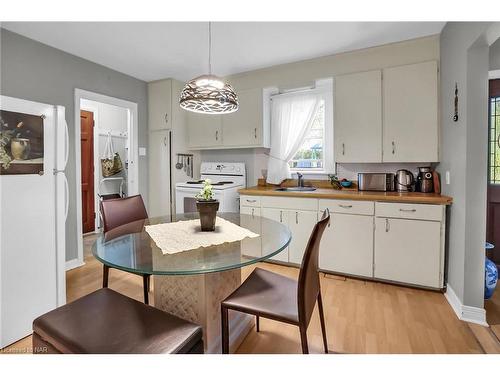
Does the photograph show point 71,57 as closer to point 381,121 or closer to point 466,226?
point 381,121

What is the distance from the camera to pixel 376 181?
2.73 metres

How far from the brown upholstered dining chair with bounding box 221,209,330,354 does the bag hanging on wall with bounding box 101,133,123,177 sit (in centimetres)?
374

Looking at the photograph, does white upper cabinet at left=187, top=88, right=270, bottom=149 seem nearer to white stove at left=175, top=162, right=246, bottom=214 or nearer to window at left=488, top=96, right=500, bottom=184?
white stove at left=175, top=162, right=246, bottom=214

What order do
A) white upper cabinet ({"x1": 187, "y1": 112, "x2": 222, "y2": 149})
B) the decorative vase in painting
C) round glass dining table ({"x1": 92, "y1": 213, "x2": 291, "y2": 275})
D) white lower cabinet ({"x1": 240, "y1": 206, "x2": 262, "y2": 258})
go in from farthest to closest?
1. white upper cabinet ({"x1": 187, "y1": 112, "x2": 222, "y2": 149})
2. the decorative vase in painting
3. white lower cabinet ({"x1": 240, "y1": 206, "x2": 262, "y2": 258})
4. round glass dining table ({"x1": 92, "y1": 213, "x2": 291, "y2": 275})

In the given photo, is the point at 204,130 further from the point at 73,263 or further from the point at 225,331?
the point at 225,331

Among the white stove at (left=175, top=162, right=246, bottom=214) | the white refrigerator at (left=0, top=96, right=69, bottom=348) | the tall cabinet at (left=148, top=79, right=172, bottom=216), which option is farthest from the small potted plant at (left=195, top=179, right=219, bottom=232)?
the tall cabinet at (left=148, top=79, right=172, bottom=216)

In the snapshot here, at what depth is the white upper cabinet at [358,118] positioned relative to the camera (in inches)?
104

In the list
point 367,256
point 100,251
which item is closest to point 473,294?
point 367,256

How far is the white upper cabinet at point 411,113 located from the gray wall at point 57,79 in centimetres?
310

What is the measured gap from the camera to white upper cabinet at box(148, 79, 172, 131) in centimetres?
356

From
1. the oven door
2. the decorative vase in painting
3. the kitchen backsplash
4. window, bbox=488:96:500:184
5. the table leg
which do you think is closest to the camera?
the table leg

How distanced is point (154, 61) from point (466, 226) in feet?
11.0

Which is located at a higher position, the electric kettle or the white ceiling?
the white ceiling

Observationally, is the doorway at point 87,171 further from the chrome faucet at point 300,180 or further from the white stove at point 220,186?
the chrome faucet at point 300,180
